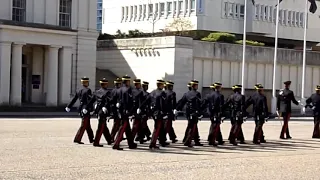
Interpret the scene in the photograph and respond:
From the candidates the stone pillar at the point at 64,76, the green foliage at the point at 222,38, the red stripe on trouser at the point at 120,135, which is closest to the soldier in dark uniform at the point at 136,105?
the red stripe on trouser at the point at 120,135

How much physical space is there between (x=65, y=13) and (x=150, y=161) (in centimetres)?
3341

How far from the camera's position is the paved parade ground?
46.1 feet

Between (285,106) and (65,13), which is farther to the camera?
(65,13)

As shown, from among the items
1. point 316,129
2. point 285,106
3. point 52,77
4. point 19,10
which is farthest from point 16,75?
point 316,129

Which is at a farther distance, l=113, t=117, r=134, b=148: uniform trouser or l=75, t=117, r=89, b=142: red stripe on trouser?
l=75, t=117, r=89, b=142: red stripe on trouser

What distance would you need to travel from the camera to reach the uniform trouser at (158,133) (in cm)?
1961

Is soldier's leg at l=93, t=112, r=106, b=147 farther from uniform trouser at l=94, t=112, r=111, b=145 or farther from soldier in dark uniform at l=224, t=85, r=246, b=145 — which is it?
soldier in dark uniform at l=224, t=85, r=246, b=145

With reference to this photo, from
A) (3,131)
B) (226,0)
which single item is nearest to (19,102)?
(3,131)

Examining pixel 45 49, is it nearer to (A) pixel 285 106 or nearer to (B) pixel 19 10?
(B) pixel 19 10

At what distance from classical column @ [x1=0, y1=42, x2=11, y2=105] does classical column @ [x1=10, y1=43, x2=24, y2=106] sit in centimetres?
47

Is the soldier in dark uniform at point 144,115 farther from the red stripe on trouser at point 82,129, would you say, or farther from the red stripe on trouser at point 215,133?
the red stripe on trouser at point 215,133

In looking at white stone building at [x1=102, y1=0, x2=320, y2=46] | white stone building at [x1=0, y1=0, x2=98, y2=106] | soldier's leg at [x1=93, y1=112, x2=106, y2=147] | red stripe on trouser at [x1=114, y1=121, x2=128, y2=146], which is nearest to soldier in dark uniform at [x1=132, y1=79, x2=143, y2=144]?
red stripe on trouser at [x1=114, y1=121, x2=128, y2=146]

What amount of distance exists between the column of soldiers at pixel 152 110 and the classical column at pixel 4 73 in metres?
23.7

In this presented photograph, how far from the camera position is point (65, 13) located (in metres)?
48.5
